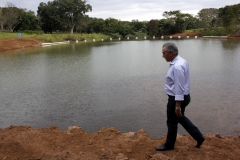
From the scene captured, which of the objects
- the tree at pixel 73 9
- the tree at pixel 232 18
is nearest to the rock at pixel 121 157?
the tree at pixel 232 18

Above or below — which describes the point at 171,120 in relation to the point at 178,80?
below

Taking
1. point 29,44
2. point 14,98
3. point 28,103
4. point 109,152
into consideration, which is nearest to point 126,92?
point 28,103

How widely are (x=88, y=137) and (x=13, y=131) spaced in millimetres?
1629

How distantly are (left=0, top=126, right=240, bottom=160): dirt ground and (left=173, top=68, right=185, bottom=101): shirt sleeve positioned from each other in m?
0.83

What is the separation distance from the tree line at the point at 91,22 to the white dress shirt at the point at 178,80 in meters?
47.9

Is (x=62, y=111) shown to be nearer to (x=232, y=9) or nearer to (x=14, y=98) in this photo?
(x=14, y=98)

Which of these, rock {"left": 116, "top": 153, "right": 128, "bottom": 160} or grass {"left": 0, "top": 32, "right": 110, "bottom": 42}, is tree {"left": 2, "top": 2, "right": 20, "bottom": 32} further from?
rock {"left": 116, "top": 153, "right": 128, "bottom": 160}

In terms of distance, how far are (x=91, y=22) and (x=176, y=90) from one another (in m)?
65.0

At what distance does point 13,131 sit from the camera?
16.3 feet

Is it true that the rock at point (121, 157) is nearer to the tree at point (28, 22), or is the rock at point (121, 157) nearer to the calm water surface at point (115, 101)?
the calm water surface at point (115, 101)

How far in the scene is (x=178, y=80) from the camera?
3.26 m

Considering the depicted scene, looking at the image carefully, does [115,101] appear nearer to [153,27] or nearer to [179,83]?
[179,83]

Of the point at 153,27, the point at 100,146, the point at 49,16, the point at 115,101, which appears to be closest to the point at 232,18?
the point at 153,27

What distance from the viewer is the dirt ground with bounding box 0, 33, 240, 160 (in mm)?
3426
